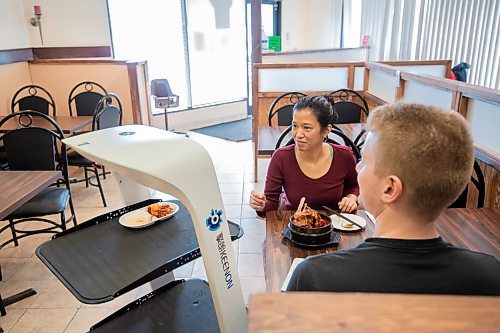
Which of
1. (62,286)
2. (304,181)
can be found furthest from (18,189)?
(304,181)

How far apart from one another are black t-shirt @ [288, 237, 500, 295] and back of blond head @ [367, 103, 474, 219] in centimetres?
8

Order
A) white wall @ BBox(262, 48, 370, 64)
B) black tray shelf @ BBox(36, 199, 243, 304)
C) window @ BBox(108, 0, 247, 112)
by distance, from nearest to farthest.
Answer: black tray shelf @ BBox(36, 199, 243, 304)
white wall @ BBox(262, 48, 370, 64)
window @ BBox(108, 0, 247, 112)

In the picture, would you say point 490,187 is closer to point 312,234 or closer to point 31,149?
point 312,234

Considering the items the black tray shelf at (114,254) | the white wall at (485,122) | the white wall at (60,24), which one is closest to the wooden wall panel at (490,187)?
the white wall at (485,122)

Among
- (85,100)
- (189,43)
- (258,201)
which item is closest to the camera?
(258,201)

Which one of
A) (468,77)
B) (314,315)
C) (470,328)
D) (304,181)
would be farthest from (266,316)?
(468,77)

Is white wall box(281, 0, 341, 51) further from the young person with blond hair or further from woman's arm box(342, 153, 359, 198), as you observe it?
the young person with blond hair

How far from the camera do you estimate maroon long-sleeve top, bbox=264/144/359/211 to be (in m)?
1.83

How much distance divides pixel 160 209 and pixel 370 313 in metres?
1.15

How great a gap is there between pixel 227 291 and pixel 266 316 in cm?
60

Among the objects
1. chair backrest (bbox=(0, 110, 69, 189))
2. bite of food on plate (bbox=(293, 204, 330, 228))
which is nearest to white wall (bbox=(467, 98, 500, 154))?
bite of food on plate (bbox=(293, 204, 330, 228))

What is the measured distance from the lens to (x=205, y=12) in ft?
21.0

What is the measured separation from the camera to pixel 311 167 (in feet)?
6.13

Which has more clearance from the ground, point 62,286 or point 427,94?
point 427,94
